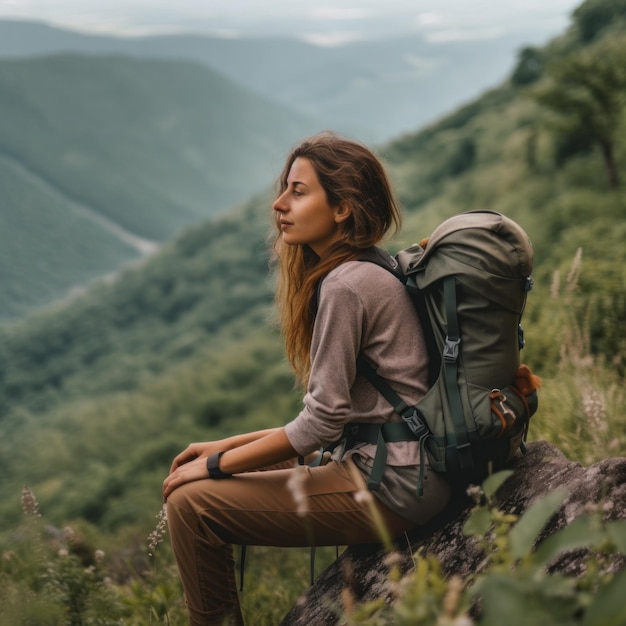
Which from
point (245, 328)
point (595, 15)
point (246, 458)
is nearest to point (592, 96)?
point (246, 458)

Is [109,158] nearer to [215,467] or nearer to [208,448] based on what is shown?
[208,448]

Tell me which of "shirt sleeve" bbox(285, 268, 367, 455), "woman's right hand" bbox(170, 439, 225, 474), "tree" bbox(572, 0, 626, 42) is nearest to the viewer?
"shirt sleeve" bbox(285, 268, 367, 455)

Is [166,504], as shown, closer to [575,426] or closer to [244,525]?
[244,525]

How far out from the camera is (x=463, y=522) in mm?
2127

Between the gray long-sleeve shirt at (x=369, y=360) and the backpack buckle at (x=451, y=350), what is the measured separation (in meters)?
0.15

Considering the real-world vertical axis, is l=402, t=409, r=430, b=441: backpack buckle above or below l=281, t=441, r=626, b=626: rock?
above

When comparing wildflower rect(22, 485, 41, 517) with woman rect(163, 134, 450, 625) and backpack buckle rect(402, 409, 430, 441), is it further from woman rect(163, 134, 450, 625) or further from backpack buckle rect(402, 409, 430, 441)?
backpack buckle rect(402, 409, 430, 441)

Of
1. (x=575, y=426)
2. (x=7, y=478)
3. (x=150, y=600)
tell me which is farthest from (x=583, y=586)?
(x=7, y=478)

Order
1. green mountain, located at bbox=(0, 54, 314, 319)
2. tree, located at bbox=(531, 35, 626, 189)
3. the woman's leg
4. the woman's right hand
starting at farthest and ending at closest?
green mountain, located at bbox=(0, 54, 314, 319)
tree, located at bbox=(531, 35, 626, 189)
the woman's right hand
the woman's leg

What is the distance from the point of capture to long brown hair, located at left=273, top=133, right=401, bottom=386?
87.8 inches

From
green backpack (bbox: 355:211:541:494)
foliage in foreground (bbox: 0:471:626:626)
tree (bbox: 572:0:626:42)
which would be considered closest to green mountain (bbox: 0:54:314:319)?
tree (bbox: 572:0:626:42)

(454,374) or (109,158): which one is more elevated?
(109,158)

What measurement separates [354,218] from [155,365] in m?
57.8

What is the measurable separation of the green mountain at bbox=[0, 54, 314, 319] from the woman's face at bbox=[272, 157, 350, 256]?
86545 millimetres
